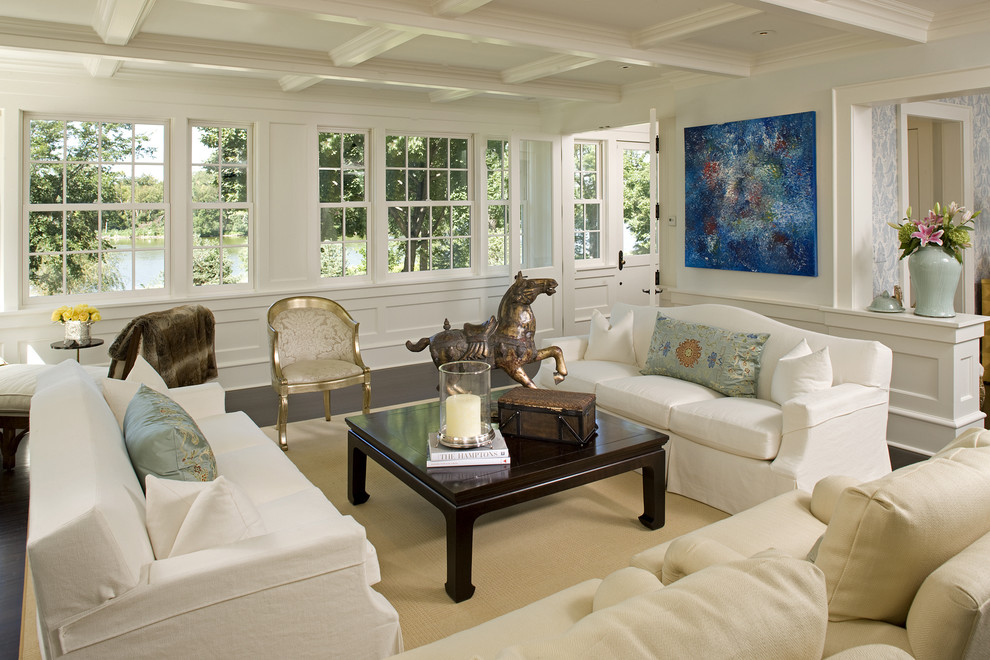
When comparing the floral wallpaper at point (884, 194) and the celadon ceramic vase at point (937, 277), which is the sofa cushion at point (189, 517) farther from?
the floral wallpaper at point (884, 194)

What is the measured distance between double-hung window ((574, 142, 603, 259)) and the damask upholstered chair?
12.2 ft

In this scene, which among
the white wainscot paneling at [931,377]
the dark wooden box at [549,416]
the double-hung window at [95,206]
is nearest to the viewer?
the dark wooden box at [549,416]

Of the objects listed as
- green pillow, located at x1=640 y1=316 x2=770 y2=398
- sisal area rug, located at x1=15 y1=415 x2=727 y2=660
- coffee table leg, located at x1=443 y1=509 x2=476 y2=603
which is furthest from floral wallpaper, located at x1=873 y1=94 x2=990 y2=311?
coffee table leg, located at x1=443 y1=509 x2=476 y2=603

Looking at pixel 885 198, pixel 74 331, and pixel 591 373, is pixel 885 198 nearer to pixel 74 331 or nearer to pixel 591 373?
pixel 591 373

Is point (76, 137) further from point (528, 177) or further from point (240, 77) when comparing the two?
point (528, 177)

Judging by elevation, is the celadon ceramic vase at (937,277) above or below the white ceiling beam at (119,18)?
below

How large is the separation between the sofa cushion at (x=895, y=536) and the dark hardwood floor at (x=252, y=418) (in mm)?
2560

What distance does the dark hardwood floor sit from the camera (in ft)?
9.12

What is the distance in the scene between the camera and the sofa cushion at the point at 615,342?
491cm

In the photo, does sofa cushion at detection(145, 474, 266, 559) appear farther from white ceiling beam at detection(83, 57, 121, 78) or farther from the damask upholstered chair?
white ceiling beam at detection(83, 57, 121, 78)

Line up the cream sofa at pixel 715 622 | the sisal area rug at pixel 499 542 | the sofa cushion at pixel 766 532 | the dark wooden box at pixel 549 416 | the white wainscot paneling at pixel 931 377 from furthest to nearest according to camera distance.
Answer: the white wainscot paneling at pixel 931 377 < the dark wooden box at pixel 549 416 < the sisal area rug at pixel 499 542 < the sofa cushion at pixel 766 532 < the cream sofa at pixel 715 622

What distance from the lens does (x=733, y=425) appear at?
3.58m

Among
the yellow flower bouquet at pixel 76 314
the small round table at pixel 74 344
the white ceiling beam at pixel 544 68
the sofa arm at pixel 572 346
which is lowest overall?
the sofa arm at pixel 572 346

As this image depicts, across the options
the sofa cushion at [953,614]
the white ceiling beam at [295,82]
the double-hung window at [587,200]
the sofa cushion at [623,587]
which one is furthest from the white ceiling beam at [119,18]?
the double-hung window at [587,200]
